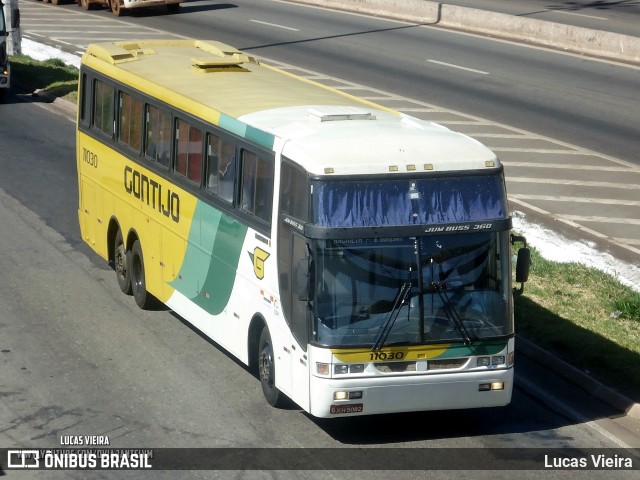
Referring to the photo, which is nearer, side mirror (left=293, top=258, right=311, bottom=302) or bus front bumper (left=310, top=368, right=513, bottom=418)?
side mirror (left=293, top=258, right=311, bottom=302)

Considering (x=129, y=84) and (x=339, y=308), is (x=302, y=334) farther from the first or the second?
(x=129, y=84)

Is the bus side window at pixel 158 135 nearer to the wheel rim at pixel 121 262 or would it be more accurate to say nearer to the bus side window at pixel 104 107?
the bus side window at pixel 104 107

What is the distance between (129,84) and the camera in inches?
561

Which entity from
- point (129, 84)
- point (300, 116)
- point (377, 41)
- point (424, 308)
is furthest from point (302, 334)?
point (377, 41)

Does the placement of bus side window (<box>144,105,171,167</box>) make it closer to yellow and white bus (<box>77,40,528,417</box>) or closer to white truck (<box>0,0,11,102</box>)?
yellow and white bus (<box>77,40,528,417</box>)

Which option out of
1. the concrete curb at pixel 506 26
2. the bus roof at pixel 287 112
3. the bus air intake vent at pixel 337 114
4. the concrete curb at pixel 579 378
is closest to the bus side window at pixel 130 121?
the bus roof at pixel 287 112

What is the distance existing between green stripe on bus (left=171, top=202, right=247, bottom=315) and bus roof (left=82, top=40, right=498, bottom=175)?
37.4 inches

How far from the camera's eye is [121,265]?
14836mm

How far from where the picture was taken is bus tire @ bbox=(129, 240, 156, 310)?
14117 mm

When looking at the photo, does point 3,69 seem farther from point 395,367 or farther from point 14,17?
point 395,367

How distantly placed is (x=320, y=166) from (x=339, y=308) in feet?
3.90

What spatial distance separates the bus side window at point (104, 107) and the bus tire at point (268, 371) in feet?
16.1

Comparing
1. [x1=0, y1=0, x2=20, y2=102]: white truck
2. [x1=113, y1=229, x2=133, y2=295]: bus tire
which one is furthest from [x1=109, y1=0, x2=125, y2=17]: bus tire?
[x1=113, y1=229, x2=133, y2=295]: bus tire

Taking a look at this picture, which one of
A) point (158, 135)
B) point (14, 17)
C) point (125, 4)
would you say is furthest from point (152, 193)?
point (125, 4)
